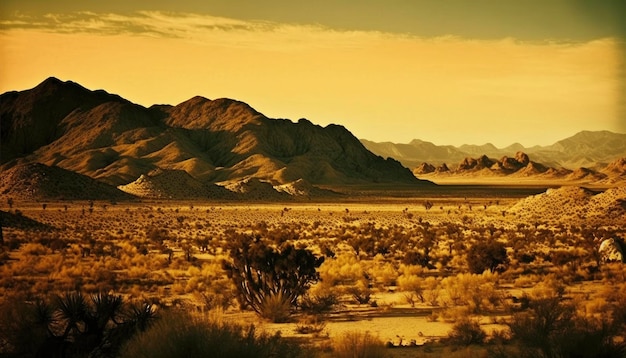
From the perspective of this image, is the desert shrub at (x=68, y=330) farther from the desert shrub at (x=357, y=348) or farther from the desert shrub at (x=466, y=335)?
the desert shrub at (x=466, y=335)

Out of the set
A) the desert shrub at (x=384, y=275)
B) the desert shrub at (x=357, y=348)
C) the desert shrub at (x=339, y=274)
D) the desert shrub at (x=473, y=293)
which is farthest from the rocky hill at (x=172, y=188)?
the desert shrub at (x=357, y=348)

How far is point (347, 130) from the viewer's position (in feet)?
593

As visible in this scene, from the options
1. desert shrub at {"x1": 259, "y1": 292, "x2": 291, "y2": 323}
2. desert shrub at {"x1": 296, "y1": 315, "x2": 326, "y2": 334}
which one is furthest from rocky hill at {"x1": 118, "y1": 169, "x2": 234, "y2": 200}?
desert shrub at {"x1": 296, "y1": 315, "x2": 326, "y2": 334}

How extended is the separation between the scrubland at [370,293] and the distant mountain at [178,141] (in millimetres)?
86828

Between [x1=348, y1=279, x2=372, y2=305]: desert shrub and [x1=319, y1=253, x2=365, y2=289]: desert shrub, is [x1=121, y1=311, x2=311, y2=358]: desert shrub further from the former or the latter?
[x1=319, y1=253, x2=365, y2=289]: desert shrub

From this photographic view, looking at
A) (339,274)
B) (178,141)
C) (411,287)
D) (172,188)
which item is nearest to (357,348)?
(411,287)

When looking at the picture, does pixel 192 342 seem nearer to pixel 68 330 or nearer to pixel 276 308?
pixel 68 330

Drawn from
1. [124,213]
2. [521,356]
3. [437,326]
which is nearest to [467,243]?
[437,326]

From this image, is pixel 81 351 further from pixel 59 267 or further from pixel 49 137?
pixel 49 137

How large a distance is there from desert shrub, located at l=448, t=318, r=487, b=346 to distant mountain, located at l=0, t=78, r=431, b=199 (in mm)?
106469

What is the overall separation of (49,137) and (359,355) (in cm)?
16893

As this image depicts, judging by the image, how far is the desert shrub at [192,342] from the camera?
27.8 feet

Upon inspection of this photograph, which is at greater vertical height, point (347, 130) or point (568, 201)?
point (347, 130)

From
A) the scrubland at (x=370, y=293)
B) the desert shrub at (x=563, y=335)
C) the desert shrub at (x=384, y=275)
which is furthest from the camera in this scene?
the desert shrub at (x=384, y=275)
